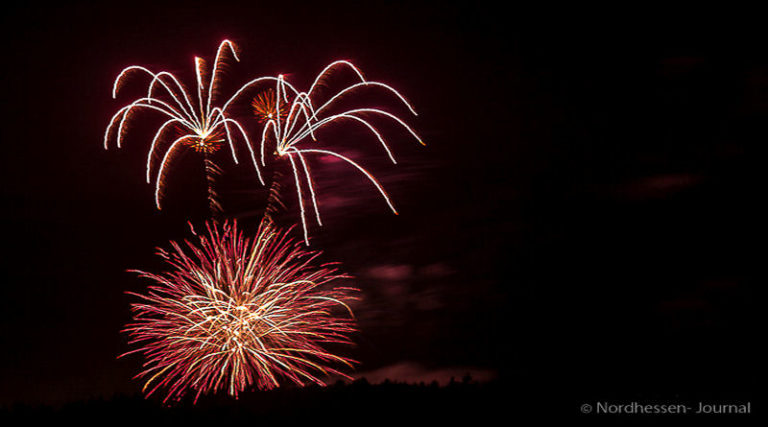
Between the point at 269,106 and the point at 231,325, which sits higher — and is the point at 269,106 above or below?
above

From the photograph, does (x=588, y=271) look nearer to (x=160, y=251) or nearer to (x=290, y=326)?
(x=290, y=326)

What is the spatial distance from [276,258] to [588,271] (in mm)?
7357

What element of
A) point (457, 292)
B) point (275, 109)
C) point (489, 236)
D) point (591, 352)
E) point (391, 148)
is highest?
point (275, 109)

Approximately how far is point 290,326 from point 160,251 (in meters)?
5.60

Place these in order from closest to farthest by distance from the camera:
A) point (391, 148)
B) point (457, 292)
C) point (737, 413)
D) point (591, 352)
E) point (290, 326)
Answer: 1. point (737, 413)
2. point (290, 326)
3. point (591, 352)
4. point (457, 292)
5. point (391, 148)

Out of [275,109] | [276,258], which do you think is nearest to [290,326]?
[276,258]

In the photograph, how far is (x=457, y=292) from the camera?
1353 centimetres

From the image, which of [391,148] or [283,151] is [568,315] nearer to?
[391,148]

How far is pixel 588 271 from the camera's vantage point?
13.2 meters

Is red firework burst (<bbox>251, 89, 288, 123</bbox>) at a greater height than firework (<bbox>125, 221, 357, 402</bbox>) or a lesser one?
greater

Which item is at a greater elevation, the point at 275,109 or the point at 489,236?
the point at 275,109

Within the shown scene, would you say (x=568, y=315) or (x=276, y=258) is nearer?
(x=276, y=258)

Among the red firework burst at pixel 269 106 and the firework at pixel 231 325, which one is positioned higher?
the red firework burst at pixel 269 106

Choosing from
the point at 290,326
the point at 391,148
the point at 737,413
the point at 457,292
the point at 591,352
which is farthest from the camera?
the point at 391,148
